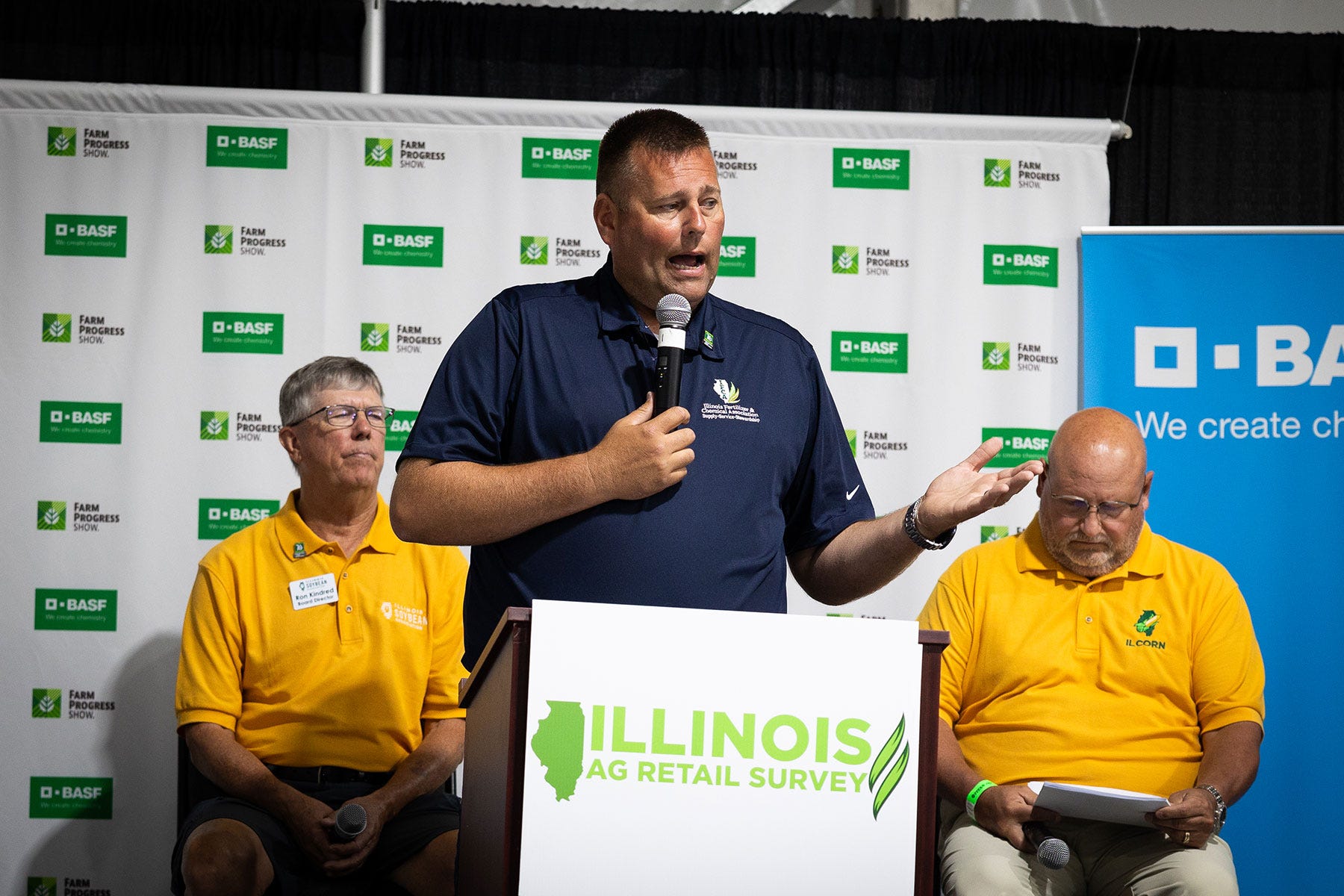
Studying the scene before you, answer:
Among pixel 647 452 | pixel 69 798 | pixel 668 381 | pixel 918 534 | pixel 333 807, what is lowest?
pixel 69 798

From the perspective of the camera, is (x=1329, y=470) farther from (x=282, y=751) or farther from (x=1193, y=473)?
(x=282, y=751)

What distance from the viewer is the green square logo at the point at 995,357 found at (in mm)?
4051

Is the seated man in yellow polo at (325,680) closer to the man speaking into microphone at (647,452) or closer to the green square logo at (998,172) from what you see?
the man speaking into microphone at (647,452)

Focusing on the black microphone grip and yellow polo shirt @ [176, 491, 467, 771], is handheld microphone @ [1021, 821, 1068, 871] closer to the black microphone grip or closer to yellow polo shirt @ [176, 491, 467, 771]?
the black microphone grip

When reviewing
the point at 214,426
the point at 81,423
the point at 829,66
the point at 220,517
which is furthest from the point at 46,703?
the point at 829,66

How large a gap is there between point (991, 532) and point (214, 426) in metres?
2.44

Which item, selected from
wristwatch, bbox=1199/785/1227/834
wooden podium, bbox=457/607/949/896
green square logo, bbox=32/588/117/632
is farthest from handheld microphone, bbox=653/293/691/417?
green square logo, bbox=32/588/117/632

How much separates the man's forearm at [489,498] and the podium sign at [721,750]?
395 millimetres

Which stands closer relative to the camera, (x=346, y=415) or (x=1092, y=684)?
(x=1092, y=684)

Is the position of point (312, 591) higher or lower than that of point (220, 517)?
lower

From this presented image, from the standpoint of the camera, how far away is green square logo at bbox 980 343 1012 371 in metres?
4.05

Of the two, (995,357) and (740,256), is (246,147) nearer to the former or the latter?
(740,256)

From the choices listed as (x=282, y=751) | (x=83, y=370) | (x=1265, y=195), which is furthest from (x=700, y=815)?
(x=1265, y=195)

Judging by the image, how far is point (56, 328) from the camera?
12.9 ft
